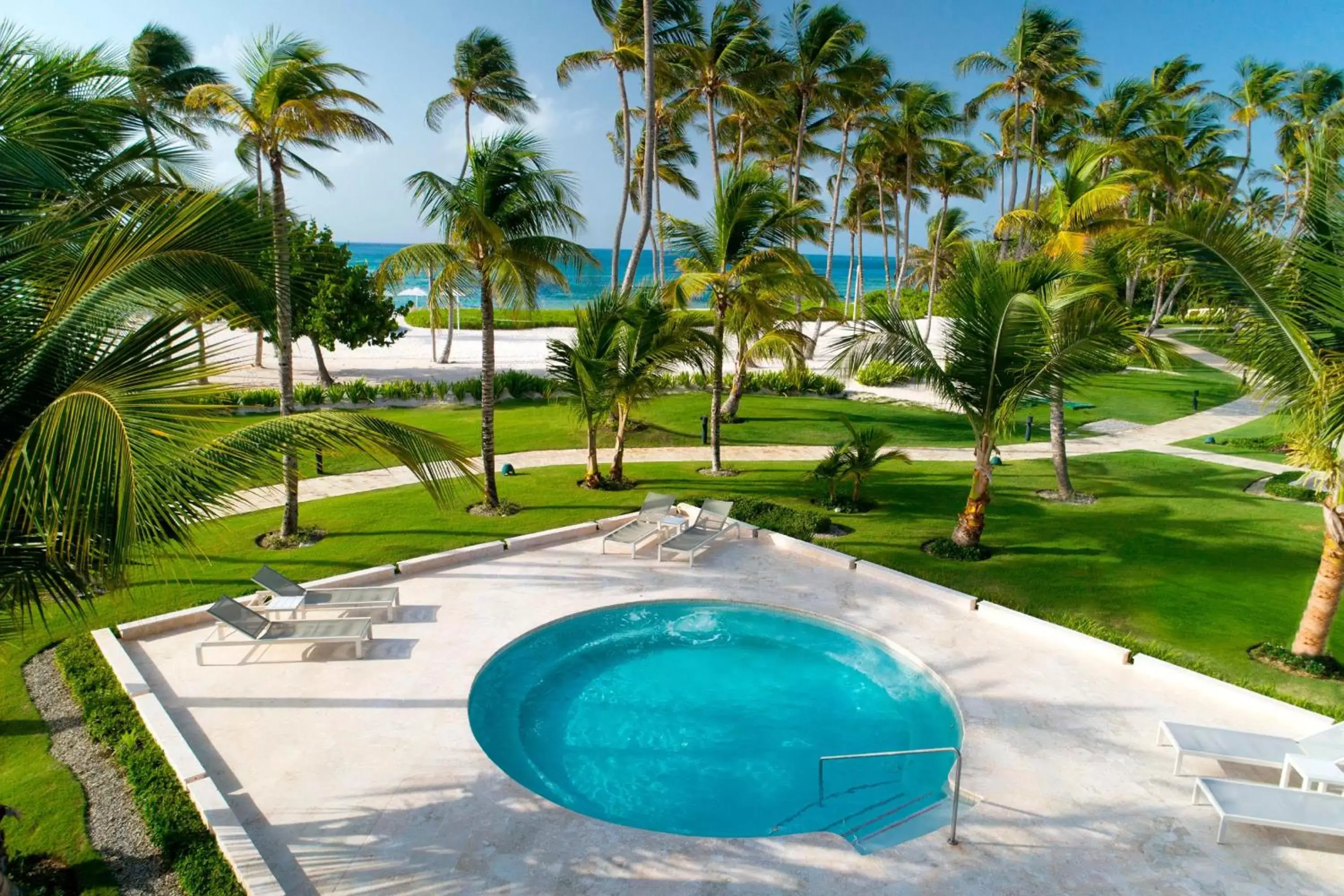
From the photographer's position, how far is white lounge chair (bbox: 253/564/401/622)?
1015cm

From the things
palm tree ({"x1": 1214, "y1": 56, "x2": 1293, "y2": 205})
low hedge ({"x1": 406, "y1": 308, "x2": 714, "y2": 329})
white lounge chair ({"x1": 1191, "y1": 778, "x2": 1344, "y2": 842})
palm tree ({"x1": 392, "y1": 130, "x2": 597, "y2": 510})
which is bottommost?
white lounge chair ({"x1": 1191, "y1": 778, "x2": 1344, "y2": 842})

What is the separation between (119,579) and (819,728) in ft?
22.1

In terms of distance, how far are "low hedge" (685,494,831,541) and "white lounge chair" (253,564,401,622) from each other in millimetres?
6141

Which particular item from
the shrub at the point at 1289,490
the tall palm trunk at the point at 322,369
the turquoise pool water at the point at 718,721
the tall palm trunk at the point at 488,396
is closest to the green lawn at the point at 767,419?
the tall palm trunk at the point at 488,396

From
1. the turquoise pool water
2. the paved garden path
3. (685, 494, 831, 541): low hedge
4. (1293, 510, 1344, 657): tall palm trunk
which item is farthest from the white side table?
the paved garden path

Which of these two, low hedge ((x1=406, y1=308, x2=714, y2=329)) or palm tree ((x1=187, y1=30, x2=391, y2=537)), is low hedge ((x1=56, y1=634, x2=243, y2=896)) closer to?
palm tree ((x1=187, y1=30, x2=391, y2=537))

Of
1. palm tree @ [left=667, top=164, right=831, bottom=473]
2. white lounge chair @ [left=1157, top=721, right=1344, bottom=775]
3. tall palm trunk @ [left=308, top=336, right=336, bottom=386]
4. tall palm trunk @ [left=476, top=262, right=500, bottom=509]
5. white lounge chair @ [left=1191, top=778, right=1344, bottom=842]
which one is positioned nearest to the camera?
white lounge chair @ [left=1191, top=778, right=1344, bottom=842]

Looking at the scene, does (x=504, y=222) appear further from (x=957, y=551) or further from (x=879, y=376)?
(x=879, y=376)

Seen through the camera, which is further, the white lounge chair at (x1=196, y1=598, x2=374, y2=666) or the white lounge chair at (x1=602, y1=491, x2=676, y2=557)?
the white lounge chair at (x1=602, y1=491, x2=676, y2=557)

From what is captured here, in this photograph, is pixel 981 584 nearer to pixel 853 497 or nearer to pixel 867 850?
pixel 853 497

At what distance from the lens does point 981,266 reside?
12.1m

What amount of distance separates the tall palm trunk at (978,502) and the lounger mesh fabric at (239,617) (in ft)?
34.2

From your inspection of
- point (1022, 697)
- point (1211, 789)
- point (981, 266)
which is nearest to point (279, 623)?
point (1022, 697)

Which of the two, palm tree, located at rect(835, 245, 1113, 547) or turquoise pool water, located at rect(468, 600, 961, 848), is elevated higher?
palm tree, located at rect(835, 245, 1113, 547)
